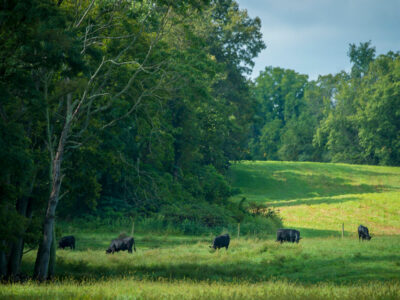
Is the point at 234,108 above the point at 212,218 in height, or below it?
above

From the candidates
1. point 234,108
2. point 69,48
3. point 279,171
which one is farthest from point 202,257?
point 279,171

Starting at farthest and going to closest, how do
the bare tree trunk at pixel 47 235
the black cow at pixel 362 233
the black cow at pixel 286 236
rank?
the black cow at pixel 362 233 → the black cow at pixel 286 236 → the bare tree trunk at pixel 47 235

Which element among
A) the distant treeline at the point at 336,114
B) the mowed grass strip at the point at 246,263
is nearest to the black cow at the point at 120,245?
the mowed grass strip at the point at 246,263

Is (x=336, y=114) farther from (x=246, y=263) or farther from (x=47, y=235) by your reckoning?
(x=47, y=235)

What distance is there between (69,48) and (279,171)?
74.9 metres

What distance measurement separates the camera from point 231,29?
60969 millimetres

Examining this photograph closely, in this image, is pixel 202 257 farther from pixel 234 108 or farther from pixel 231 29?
pixel 231 29

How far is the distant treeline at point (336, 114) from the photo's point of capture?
308 feet

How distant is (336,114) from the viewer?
102875mm

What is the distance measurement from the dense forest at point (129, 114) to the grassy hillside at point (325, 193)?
805 cm

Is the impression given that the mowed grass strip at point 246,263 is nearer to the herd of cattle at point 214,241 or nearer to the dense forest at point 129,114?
the herd of cattle at point 214,241

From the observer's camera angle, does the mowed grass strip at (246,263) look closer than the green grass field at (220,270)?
No

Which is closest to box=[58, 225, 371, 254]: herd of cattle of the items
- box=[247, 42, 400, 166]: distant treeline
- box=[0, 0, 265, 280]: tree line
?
box=[0, 0, 265, 280]: tree line

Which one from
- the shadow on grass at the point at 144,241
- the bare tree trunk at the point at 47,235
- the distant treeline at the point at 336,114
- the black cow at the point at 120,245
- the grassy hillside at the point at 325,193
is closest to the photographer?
the bare tree trunk at the point at 47,235
